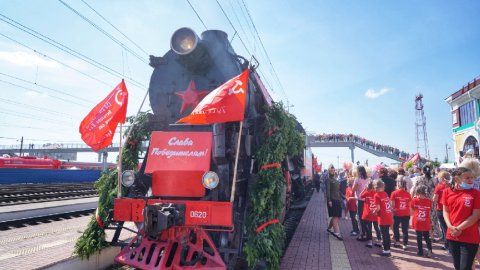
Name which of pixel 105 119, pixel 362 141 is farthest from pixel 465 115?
pixel 105 119

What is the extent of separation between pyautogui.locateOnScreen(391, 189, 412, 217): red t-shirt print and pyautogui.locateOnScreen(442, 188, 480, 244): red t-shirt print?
9.59 feet

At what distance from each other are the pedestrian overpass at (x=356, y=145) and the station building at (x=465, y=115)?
32.9 feet

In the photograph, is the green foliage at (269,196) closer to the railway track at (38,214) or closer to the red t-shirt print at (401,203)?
the red t-shirt print at (401,203)

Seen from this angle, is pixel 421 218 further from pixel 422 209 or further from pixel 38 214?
pixel 38 214

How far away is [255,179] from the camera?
472cm

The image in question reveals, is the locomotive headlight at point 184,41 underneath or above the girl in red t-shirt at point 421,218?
above

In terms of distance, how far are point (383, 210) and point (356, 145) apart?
1442 inches

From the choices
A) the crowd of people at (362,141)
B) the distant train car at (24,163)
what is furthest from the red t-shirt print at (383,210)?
the crowd of people at (362,141)

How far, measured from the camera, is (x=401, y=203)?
668 cm

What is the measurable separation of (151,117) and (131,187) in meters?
1.33

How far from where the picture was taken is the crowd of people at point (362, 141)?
37.6m

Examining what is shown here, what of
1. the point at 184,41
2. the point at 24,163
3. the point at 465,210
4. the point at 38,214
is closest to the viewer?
the point at 465,210

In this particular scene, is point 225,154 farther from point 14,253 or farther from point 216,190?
point 14,253

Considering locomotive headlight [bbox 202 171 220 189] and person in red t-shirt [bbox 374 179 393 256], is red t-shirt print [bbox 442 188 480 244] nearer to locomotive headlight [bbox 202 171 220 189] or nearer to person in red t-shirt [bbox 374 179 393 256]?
person in red t-shirt [bbox 374 179 393 256]
